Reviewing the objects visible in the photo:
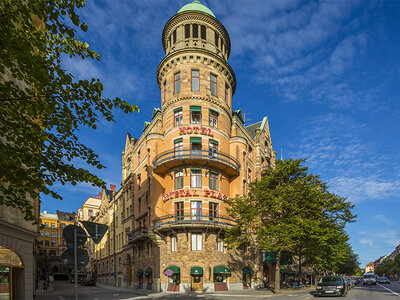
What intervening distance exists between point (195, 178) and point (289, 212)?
33.8ft

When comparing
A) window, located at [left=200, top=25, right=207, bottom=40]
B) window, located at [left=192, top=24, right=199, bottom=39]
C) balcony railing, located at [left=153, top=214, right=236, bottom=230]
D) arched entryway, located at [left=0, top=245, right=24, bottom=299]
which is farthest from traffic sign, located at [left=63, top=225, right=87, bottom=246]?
window, located at [left=200, top=25, right=207, bottom=40]

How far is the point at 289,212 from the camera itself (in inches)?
1171

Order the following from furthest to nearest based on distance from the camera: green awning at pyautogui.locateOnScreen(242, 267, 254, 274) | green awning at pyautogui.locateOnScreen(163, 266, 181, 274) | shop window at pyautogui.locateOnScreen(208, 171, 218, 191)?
green awning at pyautogui.locateOnScreen(242, 267, 254, 274) < shop window at pyautogui.locateOnScreen(208, 171, 218, 191) < green awning at pyautogui.locateOnScreen(163, 266, 181, 274)

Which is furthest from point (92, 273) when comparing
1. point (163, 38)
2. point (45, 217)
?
point (163, 38)

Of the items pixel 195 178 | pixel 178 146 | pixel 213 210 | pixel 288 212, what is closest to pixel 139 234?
pixel 213 210

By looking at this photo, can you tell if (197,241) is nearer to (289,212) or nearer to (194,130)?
(289,212)

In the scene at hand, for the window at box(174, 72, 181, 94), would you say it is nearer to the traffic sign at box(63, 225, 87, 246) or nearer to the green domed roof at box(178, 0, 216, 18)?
the green domed roof at box(178, 0, 216, 18)

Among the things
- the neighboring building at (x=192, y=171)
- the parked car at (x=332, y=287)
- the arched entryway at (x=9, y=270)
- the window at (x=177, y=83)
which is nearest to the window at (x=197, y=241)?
the neighboring building at (x=192, y=171)

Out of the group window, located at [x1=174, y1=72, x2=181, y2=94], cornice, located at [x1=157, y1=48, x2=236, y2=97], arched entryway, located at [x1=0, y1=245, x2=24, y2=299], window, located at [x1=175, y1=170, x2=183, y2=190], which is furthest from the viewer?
window, located at [x1=174, y1=72, x2=181, y2=94]

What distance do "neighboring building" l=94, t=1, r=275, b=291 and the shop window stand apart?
111mm

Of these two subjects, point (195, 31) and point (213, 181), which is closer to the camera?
point (213, 181)

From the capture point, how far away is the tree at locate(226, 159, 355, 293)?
27677 mm

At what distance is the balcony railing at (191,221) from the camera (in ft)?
99.8

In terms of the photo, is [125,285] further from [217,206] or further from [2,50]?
[2,50]
